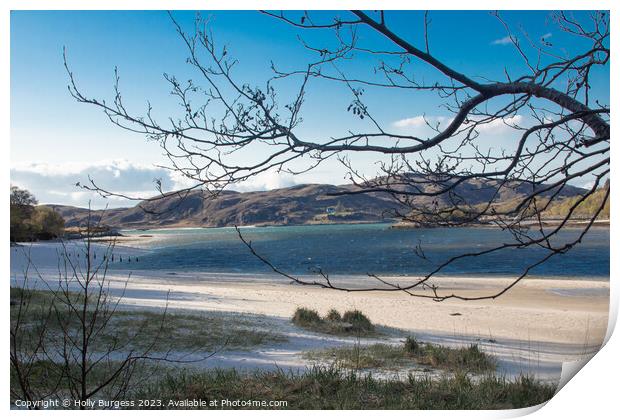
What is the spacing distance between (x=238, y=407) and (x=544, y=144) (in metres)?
2.50

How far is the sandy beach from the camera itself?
13.6ft

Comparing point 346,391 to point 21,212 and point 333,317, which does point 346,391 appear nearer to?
point 21,212

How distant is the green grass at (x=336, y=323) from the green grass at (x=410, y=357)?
4.03ft

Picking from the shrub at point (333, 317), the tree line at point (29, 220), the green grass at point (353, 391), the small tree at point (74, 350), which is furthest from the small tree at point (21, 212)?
the shrub at point (333, 317)

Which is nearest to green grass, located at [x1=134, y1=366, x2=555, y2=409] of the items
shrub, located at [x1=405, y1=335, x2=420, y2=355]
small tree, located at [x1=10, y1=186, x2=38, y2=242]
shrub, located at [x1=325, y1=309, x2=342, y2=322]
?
shrub, located at [x1=405, y1=335, x2=420, y2=355]

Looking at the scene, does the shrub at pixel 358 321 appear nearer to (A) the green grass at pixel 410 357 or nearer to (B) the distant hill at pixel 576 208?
(A) the green grass at pixel 410 357

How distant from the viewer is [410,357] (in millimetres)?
4316

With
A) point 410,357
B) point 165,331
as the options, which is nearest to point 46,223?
point 165,331

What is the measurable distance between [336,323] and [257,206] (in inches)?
91.4

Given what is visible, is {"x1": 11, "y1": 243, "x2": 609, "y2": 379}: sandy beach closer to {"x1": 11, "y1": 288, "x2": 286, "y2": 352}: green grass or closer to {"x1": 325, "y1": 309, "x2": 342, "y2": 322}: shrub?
{"x1": 11, "y1": 288, "x2": 286, "y2": 352}: green grass

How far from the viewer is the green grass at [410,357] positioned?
394 centimetres

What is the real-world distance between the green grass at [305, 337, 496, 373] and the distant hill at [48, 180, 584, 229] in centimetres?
122
